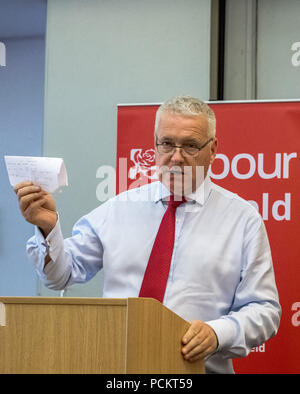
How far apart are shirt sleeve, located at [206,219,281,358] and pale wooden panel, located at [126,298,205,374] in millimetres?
311

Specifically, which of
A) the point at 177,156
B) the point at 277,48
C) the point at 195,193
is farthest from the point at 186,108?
the point at 277,48

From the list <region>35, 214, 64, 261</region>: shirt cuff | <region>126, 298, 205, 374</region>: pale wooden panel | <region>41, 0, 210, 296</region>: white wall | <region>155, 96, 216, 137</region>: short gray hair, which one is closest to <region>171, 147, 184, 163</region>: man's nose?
<region>155, 96, 216, 137</region>: short gray hair

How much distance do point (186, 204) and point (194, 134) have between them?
27 cm

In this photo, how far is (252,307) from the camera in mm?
2354

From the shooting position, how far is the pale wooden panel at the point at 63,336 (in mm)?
1760

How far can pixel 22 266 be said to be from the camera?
572cm

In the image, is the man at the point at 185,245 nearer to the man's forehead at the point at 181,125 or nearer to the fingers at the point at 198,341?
the man's forehead at the point at 181,125

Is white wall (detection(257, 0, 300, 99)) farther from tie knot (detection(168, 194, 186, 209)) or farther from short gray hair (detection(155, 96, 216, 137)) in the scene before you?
tie knot (detection(168, 194, 186, 209))

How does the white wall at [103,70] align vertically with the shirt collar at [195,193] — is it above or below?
above

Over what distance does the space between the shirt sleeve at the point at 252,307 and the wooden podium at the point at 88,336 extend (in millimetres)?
389

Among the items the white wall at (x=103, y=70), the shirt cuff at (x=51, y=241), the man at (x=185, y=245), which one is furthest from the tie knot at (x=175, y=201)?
the white wall at (x=103, y=70)

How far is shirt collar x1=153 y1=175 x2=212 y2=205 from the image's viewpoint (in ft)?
8.54

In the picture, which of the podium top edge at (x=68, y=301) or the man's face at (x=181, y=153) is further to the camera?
the man's face at (x=181, y=153)

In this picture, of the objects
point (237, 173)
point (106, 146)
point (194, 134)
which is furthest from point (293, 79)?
point (194, 134)
